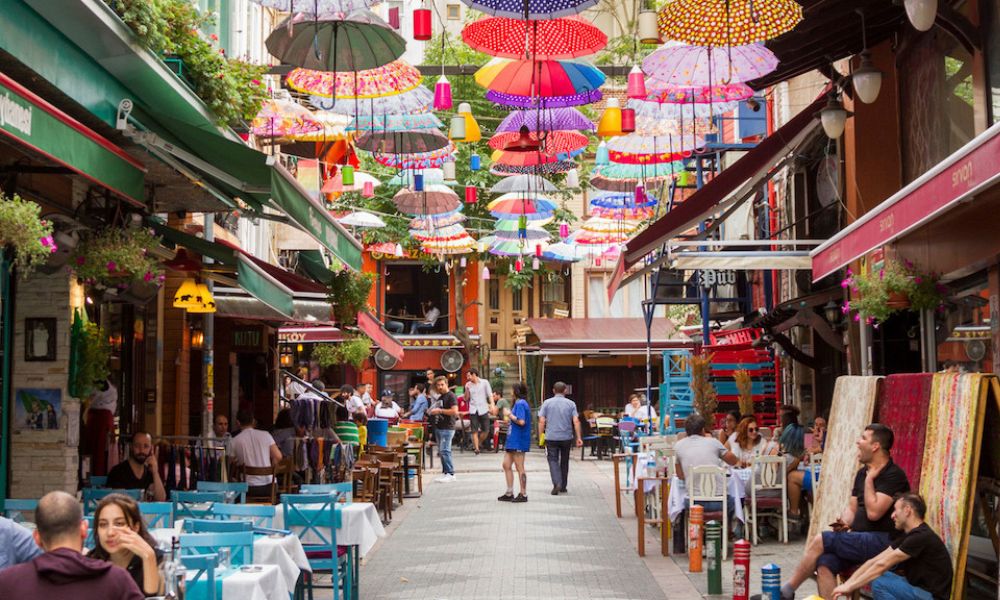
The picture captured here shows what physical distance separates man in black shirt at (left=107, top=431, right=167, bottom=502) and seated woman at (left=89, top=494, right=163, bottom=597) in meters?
5.14

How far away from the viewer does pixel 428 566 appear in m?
13.7

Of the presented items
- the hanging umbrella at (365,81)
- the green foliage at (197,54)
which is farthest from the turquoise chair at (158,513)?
the hanging umbrella at (365,81)

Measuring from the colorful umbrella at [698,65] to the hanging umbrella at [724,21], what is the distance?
2.21m

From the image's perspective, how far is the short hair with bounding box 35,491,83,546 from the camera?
5.42 metres

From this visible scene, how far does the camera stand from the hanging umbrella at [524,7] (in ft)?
38.7

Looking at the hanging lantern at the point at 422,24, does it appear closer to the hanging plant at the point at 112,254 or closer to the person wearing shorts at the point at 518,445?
the hanging plant at the point at 112,254

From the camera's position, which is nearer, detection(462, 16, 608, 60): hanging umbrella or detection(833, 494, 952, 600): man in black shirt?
detection(833, 494, 952, 600): man in black shirt

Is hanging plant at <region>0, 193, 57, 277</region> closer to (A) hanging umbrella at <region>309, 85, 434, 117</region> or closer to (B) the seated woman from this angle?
(B) the seated woman

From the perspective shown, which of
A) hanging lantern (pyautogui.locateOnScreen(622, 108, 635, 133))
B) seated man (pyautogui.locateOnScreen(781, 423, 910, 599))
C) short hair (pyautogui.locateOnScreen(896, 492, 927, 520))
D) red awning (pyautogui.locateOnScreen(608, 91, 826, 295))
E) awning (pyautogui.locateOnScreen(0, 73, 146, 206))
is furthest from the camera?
hanging lantern (pyautogui.locateOnScreen(622, 108, 635, 133))

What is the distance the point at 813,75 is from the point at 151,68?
1418cm

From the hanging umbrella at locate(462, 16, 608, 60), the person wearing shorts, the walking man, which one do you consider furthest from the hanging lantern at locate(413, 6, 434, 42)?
the walking man

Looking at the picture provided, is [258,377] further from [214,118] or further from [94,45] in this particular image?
[94,45]

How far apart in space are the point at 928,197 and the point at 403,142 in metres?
11.7

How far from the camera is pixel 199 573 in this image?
7.48m
